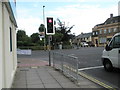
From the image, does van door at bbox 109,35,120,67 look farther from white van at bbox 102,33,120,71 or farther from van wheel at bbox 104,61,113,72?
van wheel at bbox 104,61,113,72

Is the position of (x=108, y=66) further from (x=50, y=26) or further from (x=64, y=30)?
(x=64, y=30)

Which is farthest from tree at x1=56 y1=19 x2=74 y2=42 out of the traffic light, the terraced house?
the traffic light

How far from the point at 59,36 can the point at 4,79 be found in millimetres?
38284

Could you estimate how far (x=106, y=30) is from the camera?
69000 millimetres

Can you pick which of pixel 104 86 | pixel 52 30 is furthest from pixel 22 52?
pixel 104 86

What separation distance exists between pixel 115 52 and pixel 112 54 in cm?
30

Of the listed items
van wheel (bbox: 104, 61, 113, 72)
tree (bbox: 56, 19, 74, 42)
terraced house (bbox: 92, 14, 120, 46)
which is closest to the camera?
van wheel (bbox: 104, 61, 113, 72)

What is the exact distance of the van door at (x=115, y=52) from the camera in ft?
29.7

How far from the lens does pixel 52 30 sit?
12.8m

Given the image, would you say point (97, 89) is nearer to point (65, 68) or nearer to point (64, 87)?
point (64, 87)

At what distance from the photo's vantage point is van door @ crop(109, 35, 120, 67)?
9039 mm

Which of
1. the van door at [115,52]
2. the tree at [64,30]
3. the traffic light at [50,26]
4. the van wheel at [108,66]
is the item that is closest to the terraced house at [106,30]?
the tree at [64,30]

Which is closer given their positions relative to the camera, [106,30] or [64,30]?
[64,30]

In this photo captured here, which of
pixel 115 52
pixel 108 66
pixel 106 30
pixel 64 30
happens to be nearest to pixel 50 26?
pixel 108 66
